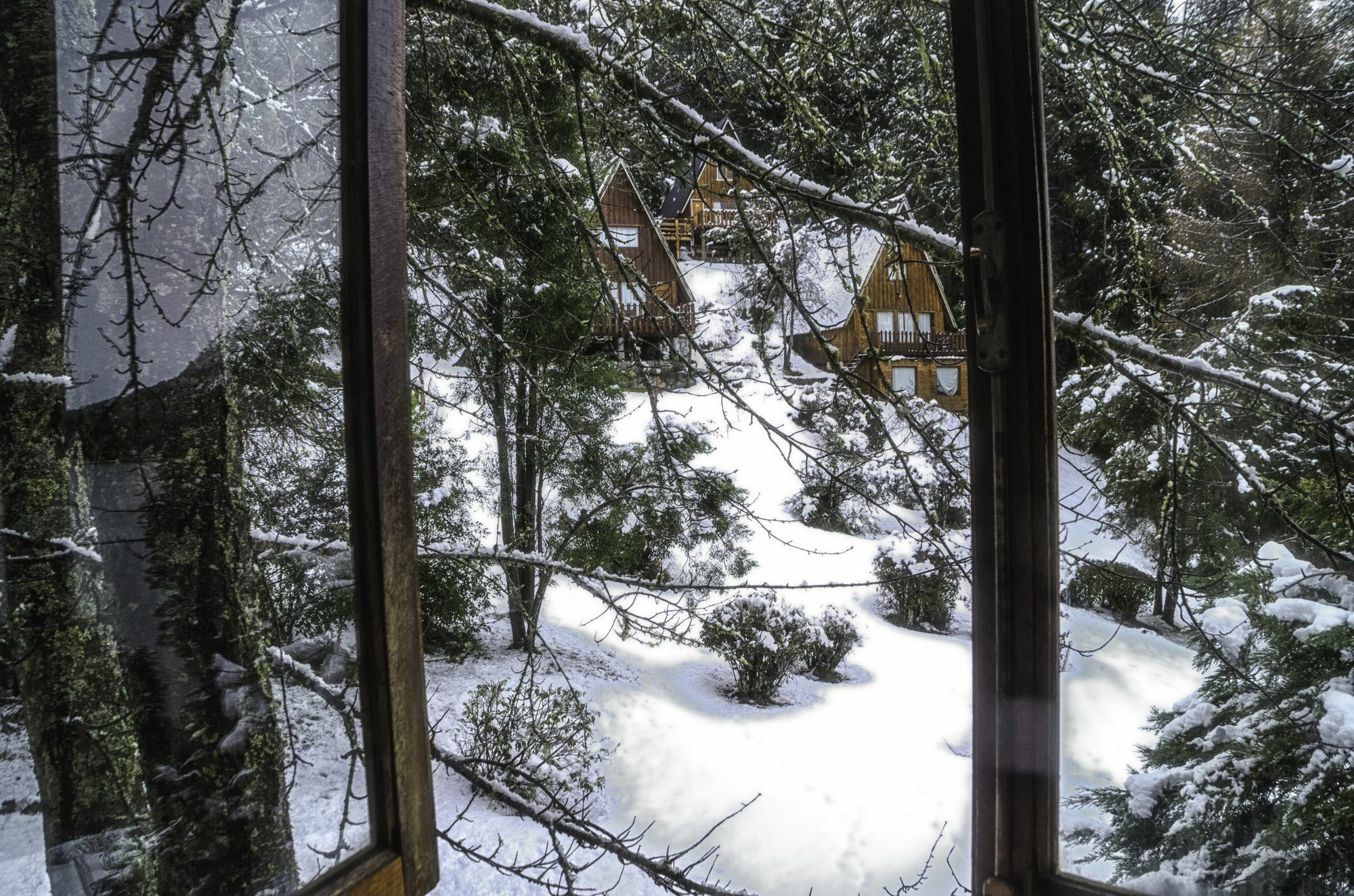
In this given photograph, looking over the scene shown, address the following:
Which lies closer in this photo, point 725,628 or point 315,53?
point 315,53

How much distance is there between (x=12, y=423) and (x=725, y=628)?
1.23 m

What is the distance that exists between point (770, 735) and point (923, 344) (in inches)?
32.8

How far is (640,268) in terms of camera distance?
167 centimetres

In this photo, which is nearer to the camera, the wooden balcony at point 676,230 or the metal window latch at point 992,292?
the metal window latch at point 992,292

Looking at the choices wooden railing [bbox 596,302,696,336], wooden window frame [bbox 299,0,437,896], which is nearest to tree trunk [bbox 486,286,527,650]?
wooden railing [bbox 596,302,696,336]

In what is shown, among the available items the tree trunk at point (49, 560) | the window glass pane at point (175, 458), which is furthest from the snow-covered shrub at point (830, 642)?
the tree trunk at point (49, 560)

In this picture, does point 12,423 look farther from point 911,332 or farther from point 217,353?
point 911,332

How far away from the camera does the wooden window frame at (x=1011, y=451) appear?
0.69m

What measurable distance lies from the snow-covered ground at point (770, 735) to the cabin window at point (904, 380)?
0.23m

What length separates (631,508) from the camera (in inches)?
71.8

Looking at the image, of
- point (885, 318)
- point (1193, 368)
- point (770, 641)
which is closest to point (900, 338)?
point (885, 318)

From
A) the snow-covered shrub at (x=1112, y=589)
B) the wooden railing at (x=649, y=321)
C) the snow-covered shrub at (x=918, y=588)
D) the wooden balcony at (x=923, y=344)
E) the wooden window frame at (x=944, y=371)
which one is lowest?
the snow-covered shrub at (x=918, y=588)

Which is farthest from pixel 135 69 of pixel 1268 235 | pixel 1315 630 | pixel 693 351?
→ pixel 693 351

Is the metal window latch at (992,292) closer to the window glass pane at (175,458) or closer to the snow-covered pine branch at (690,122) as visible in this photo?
the snow-covered pine branch at (690,122)
